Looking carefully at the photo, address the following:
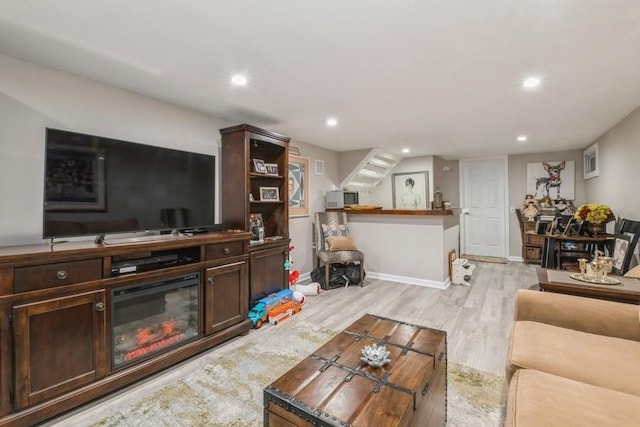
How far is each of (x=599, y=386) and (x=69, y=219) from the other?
9.74 feet

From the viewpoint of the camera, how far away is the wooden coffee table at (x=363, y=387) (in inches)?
42.3

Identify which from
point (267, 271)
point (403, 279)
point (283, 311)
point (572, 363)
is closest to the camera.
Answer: point (572, 363)

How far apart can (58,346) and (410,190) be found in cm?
574

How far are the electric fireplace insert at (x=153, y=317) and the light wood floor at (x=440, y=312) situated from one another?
201mm

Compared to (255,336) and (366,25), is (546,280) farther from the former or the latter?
(255,336)

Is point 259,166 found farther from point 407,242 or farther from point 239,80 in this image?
point 407,242

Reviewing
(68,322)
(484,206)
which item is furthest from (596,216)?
(68,322)

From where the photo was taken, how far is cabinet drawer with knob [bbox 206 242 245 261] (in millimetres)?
2459

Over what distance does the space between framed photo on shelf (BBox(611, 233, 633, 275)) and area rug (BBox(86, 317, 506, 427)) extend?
5.80 ft

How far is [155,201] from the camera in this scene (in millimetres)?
2363

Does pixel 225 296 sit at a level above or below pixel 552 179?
below

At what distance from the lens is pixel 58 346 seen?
1.67 m

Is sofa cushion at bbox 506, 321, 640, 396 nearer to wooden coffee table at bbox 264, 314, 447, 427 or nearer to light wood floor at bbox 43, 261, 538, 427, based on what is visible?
wooden coffee table at bbox 264, 314, 447, 427

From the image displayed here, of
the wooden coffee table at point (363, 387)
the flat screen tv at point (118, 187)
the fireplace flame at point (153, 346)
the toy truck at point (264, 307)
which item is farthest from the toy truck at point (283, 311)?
the wooden coffee table at point (363, 387)
